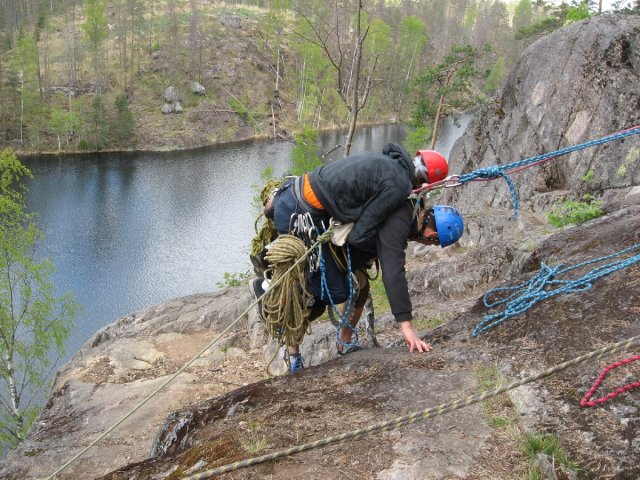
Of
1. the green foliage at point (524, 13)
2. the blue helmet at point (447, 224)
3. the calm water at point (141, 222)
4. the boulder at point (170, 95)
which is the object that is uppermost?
the green foliage at point (524, 13)

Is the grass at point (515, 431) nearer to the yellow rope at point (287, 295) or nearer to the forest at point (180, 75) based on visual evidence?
the yellow rope at point (287, 295)

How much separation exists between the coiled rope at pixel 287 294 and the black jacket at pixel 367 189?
18.5 inches

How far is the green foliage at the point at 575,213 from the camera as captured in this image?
9.93m

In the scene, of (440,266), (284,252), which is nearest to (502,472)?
(284,252)

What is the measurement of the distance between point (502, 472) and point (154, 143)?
48002 millimetres

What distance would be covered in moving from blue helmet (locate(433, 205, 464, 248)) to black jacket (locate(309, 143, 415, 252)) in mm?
312

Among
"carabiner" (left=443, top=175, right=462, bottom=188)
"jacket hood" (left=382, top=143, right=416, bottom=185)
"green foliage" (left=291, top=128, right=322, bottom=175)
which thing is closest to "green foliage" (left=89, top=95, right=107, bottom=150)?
"green foliage" (left=291, top=128, right=322, bottom=175)

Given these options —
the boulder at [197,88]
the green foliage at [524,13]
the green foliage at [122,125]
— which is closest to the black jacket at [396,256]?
the green foliage at [122,125]

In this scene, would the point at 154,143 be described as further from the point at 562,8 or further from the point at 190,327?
the point at 190,327

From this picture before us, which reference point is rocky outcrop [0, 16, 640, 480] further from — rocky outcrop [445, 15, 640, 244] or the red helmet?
Answer: the red helmet

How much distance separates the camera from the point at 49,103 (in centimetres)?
5028

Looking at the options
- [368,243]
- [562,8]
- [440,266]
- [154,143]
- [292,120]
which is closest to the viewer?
[368,243]

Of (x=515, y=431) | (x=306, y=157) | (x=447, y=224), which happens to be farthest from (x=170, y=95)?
(x=515, y=431)

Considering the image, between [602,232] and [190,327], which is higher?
[602,232]
